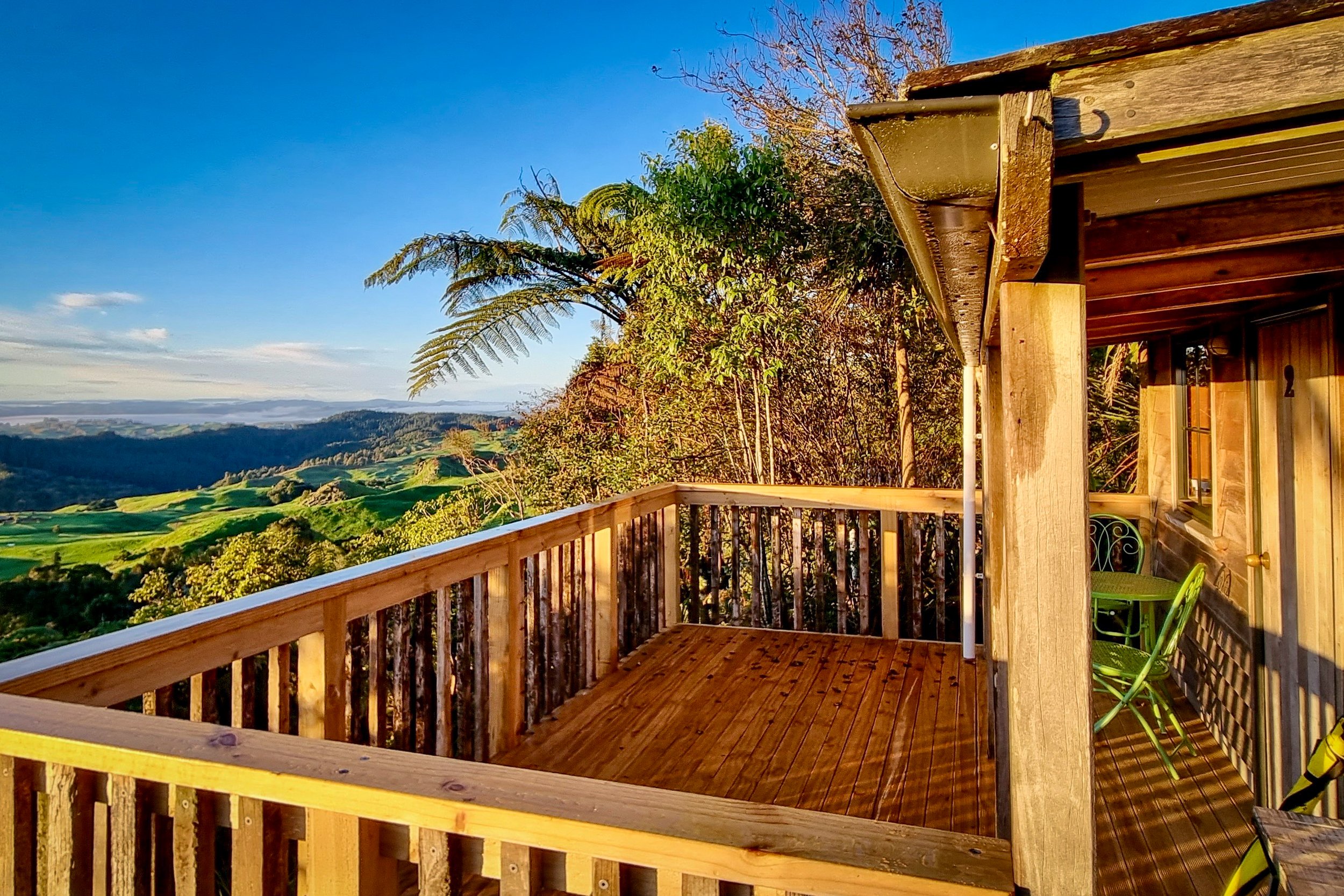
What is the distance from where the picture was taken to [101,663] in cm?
141

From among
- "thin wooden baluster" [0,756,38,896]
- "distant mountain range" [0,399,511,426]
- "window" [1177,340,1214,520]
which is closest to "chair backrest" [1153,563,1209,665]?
"window" [1177,340,1214,520]

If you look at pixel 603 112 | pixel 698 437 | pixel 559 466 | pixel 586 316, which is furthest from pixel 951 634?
pixel 603 112

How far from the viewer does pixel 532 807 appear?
975mm

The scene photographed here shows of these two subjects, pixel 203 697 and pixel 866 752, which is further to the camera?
pixel 866 752

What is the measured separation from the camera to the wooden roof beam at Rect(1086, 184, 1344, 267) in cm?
139

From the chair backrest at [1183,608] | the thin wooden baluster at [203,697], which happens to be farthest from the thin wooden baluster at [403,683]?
the chair backrest at [1183,608]

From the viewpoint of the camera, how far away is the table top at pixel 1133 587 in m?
3.39

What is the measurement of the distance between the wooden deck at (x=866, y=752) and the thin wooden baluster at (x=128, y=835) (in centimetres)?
186

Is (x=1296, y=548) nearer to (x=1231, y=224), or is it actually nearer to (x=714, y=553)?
(x=1231, y=224)

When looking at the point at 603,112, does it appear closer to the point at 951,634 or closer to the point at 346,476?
the point at 346,476

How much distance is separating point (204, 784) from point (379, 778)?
0.28 meters

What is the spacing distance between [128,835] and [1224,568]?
3714 millimetres

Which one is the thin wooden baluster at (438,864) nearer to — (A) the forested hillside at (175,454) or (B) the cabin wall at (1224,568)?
(B) the cabin wall at (1224,568)

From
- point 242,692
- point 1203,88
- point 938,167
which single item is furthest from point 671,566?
point 1203,88
